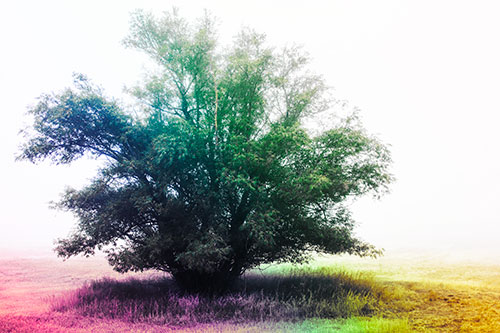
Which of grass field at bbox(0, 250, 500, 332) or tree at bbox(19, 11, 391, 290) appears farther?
tree at bbox(19, 11, 391, 290)

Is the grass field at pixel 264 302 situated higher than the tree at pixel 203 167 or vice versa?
the tree at pixel 203 167

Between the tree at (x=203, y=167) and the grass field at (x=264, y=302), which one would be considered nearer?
the grass field at (x=264, y=302)

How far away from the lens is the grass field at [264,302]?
9898 mm

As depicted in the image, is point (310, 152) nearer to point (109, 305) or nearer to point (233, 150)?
point (233, 150)

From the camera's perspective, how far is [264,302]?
11969 mm

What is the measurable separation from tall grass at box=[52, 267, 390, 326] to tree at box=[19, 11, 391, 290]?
4.04 ft

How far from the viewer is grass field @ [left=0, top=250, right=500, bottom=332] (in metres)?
9.90

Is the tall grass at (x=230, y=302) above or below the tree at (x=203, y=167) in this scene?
below

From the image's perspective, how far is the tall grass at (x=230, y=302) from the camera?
1118cm

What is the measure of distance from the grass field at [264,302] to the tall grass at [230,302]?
0.04m

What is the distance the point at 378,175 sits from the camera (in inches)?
562

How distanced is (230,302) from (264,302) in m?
1.31

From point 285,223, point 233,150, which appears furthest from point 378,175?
point 233,150

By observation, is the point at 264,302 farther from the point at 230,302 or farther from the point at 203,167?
the point at 203,167
